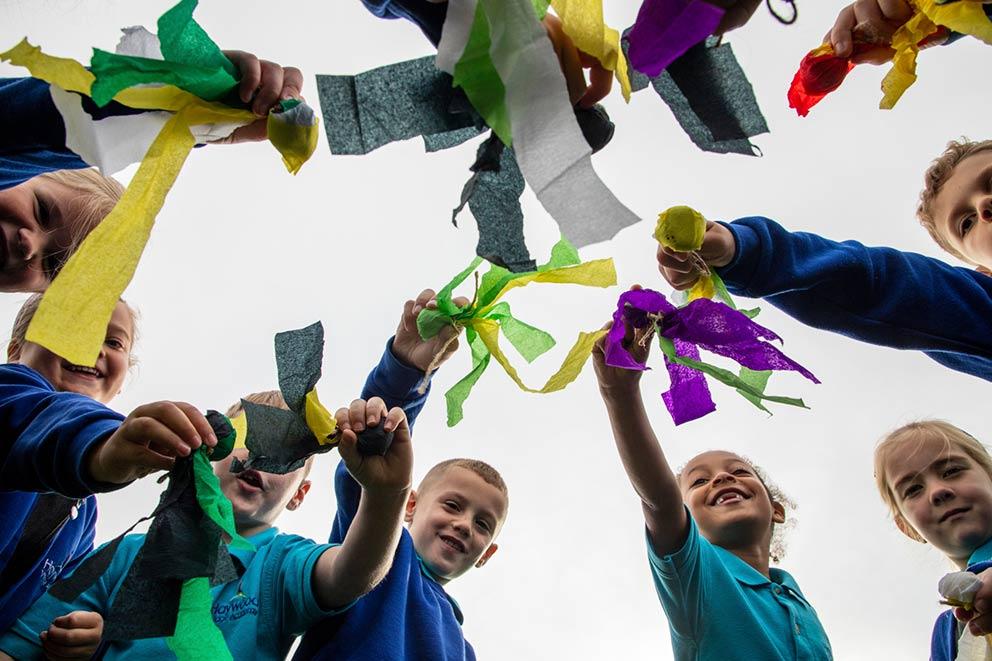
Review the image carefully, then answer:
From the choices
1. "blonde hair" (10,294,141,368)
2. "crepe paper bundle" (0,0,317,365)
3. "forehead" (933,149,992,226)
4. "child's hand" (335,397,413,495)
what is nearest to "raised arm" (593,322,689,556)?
"child's hand" (335,397,413,495)

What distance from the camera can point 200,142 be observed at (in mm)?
919

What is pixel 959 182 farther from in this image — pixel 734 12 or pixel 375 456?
pixel 375 456

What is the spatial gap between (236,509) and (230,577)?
2.36 ft

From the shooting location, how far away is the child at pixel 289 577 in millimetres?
1209

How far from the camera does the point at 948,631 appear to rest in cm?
151

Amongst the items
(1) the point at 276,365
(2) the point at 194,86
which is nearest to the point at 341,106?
(2) the point at 194,86

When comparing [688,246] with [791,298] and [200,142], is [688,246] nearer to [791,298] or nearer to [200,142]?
[791,298]

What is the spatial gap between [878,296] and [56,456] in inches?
52.2

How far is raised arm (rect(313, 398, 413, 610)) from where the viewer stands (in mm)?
1167

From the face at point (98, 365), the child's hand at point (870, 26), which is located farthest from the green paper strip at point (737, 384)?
the face at point (98, 365)

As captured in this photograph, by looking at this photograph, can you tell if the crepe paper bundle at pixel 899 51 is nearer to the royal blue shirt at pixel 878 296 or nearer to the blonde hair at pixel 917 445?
the royal blue shirt at pixel 878 296

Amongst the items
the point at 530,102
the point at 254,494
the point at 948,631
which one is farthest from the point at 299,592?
the point at 948,631

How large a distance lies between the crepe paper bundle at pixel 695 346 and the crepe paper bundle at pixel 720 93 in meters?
0.26

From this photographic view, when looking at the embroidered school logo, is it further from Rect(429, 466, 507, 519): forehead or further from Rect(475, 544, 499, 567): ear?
Rect(475, 544, 499, 567): ear
